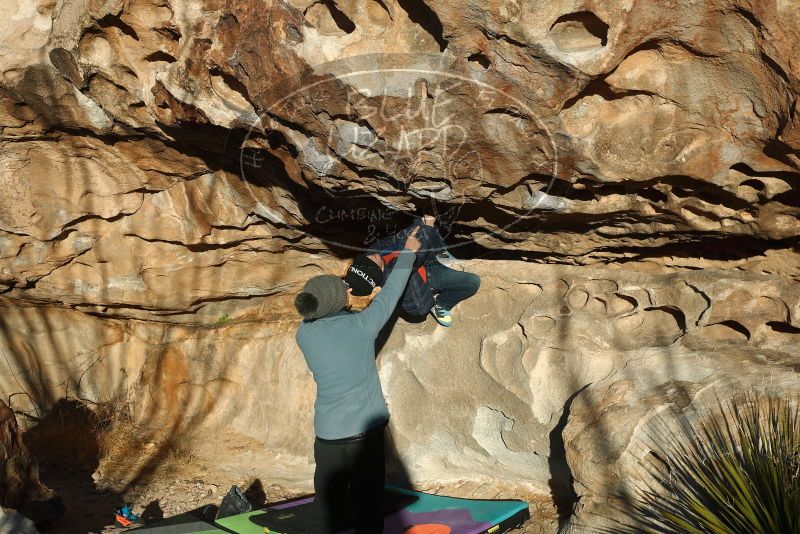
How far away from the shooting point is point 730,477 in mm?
3572

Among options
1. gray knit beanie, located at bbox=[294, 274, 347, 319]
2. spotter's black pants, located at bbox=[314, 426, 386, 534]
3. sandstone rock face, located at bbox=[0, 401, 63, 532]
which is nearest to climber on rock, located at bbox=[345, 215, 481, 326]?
gray knit beanie, located at bbox=[294, 274, 347, 319]

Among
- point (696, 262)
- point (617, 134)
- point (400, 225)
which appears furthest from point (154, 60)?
point (696, 262)

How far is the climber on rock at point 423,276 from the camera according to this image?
16.0 ft

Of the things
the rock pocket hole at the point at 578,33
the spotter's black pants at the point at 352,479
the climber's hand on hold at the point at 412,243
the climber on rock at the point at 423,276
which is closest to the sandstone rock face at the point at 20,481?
the spotter's black pants at the point at 352,479

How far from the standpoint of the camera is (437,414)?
5.64 metres

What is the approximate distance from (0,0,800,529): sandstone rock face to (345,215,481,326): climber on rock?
0.13 metres

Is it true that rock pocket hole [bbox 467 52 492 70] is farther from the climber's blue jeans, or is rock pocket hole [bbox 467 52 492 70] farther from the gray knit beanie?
the climber's blue jeans

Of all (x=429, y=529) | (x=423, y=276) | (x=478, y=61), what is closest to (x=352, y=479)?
(x=429, y=529)

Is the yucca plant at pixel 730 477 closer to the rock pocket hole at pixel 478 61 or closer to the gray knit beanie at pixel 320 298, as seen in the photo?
the gray knit beanie at pixel 320 298

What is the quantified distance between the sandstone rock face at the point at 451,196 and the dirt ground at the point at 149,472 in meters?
0.18

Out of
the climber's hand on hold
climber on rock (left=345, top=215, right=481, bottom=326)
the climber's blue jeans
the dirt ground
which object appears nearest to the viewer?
the climber's hand on hold

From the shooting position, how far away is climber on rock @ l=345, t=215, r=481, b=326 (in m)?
4.87

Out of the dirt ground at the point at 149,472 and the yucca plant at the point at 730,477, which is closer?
the yucca plant at the point at 730,477

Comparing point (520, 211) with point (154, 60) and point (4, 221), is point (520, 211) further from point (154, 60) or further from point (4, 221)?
point (4, 221)
